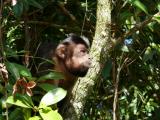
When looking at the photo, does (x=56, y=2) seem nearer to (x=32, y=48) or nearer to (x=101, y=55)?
(x=32, y=48)

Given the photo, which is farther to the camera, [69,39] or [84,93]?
[69,39]

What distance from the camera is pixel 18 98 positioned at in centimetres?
201

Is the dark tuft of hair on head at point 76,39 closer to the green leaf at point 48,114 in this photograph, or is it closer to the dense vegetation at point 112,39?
the dense vegetation at point 112,39

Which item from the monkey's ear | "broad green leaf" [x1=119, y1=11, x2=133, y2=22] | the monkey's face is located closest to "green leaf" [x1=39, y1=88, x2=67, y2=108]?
"broad green leaf" [x1=119, y1=11, x2=133, y2=22]

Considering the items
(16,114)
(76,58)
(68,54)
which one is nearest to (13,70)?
(16,114)

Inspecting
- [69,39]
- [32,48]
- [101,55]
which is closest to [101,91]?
[69,39]

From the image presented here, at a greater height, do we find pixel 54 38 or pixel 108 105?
pixel 54 38

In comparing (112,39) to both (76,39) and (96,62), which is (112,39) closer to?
(96,62)

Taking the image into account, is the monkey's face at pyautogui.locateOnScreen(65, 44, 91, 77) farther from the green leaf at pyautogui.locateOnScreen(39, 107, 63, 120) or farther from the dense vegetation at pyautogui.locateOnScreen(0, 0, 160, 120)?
the green leaf at pyautogui.locateOnScreen(39, 107, 63, 120)

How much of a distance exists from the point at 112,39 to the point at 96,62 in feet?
0.83

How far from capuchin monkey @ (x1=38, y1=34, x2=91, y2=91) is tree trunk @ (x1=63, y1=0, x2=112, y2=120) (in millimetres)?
1478

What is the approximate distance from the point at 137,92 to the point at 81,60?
A: 61cm

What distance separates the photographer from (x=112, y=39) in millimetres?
2814

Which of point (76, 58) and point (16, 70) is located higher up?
point (16, 70)
